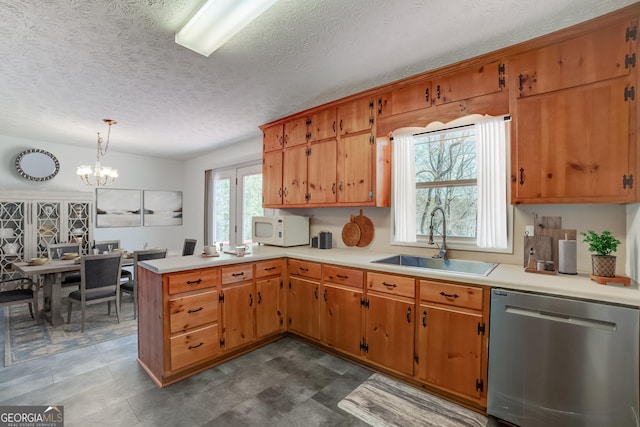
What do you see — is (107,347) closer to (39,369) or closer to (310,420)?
(39,369)

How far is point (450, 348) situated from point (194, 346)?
192 centimetres

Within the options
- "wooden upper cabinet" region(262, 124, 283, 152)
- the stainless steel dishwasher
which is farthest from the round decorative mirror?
the stainless steel dishwasher

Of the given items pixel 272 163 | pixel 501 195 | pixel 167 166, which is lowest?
pixel 501 195

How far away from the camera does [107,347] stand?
9.09 ft

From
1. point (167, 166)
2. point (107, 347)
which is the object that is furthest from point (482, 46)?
point (167, 166)

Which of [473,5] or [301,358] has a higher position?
[473,5]

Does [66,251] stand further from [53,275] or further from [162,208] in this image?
[162,208]

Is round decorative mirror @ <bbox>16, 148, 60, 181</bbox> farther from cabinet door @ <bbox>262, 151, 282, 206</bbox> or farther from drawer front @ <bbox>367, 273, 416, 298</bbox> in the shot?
drawer front @ <bbox>367, 273, 416, 298</bbox>

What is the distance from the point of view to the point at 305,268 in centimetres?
282

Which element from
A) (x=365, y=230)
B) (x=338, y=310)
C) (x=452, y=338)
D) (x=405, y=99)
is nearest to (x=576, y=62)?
(x=405, y=99)

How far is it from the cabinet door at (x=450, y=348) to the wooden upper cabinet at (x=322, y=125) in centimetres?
196

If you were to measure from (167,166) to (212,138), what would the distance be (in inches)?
92.2

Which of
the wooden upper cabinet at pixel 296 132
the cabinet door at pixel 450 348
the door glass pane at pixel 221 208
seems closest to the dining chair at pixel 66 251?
the door glass pane at pixel 221 208

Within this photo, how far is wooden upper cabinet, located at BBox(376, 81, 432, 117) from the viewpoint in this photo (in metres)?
2.41
